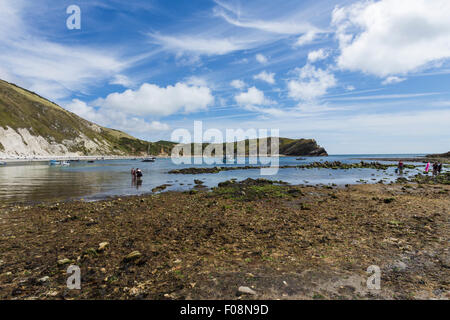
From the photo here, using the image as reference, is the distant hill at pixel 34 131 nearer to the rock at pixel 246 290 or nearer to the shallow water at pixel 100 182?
the shallow water at pixel 100 182

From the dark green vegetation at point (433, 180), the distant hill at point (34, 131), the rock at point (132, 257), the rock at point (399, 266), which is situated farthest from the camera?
the distant hill at point (34, 131)

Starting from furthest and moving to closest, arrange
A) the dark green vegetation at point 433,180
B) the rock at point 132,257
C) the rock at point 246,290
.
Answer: the dark green vegetation at point 433,180 < the rock at point 132,257 < the rock at point 246,290

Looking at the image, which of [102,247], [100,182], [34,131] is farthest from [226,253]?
[34,131]

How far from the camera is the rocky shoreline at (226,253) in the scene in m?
6.43

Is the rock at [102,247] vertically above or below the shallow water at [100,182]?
above

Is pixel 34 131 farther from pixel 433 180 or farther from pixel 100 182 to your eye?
pixel 433 180

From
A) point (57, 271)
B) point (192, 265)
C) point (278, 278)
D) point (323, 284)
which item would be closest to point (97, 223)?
point (57, 271)

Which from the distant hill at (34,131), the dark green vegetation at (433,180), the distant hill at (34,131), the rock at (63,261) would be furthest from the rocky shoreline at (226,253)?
the distant hill at (34,131)

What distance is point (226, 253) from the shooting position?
9.27 meters

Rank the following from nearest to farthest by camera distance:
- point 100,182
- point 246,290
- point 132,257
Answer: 1. point 246,290
2. point 132,257
3. point 100,182

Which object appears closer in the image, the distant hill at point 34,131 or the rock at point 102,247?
the rock at point 102,247

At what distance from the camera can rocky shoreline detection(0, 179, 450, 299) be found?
6.43 meters

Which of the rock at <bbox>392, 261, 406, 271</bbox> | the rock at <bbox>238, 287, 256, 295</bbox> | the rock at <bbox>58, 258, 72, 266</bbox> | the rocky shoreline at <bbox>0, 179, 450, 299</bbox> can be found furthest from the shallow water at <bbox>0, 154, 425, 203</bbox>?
the rock at <bbox>392, 261, 406, 271</bbox>
